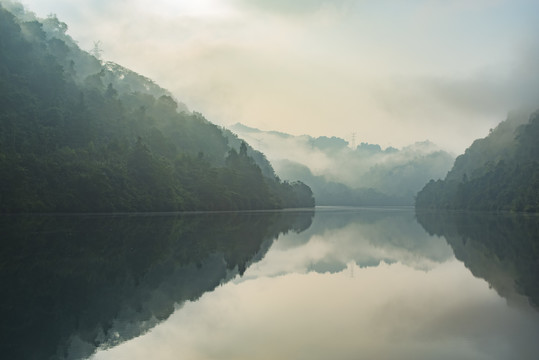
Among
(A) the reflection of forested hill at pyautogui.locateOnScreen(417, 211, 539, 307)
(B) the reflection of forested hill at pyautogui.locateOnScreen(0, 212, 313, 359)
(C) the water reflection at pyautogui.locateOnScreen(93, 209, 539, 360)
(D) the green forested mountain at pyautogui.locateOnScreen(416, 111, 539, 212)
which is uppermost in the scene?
(D) the green forested mountain at pyautogui.locateOnScreen(416, 111, 539, 212)

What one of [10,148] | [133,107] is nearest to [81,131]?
[10,148]

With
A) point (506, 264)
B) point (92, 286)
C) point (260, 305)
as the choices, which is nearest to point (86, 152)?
point (92, 286)

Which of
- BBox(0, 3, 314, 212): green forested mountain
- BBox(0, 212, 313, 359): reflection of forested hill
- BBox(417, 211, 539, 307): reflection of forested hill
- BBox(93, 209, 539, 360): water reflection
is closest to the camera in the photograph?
BBox(93, 209, 539, 360): water reflection

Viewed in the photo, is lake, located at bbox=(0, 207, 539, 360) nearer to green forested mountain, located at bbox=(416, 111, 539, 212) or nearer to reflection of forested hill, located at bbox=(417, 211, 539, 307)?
reflection of forested hill, located at bbox=(417, 211, 539, 307)

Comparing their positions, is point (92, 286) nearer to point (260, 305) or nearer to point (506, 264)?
point (260, 305)

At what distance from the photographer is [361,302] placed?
16.5 metres

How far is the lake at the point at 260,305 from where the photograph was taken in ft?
36.2

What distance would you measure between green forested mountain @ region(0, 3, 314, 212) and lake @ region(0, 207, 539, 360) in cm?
5287

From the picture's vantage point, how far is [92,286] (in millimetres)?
18172

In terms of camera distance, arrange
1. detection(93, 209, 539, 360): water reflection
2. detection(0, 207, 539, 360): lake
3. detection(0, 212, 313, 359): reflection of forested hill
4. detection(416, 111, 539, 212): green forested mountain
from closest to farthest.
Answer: detection(93, 209, 539, 360): water reflection, detection(0, 207, 539, 360): lake, detection(0, 212, 313, 359): reflection of forested hill, detection(416, 111, 539, 212): green forested mountain

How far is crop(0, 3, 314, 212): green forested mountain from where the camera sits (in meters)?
78.9

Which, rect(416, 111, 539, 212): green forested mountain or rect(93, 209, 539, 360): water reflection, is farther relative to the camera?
rect(416, 111, 539, 212): green forested mountain

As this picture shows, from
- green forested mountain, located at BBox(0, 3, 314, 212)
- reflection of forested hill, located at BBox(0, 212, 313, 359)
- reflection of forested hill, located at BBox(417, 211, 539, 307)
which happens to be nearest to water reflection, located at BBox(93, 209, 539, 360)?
reflection of forested hill, located at BBox(417, 211, 539, 307)

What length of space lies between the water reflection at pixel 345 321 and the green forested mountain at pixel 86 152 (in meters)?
60.3
